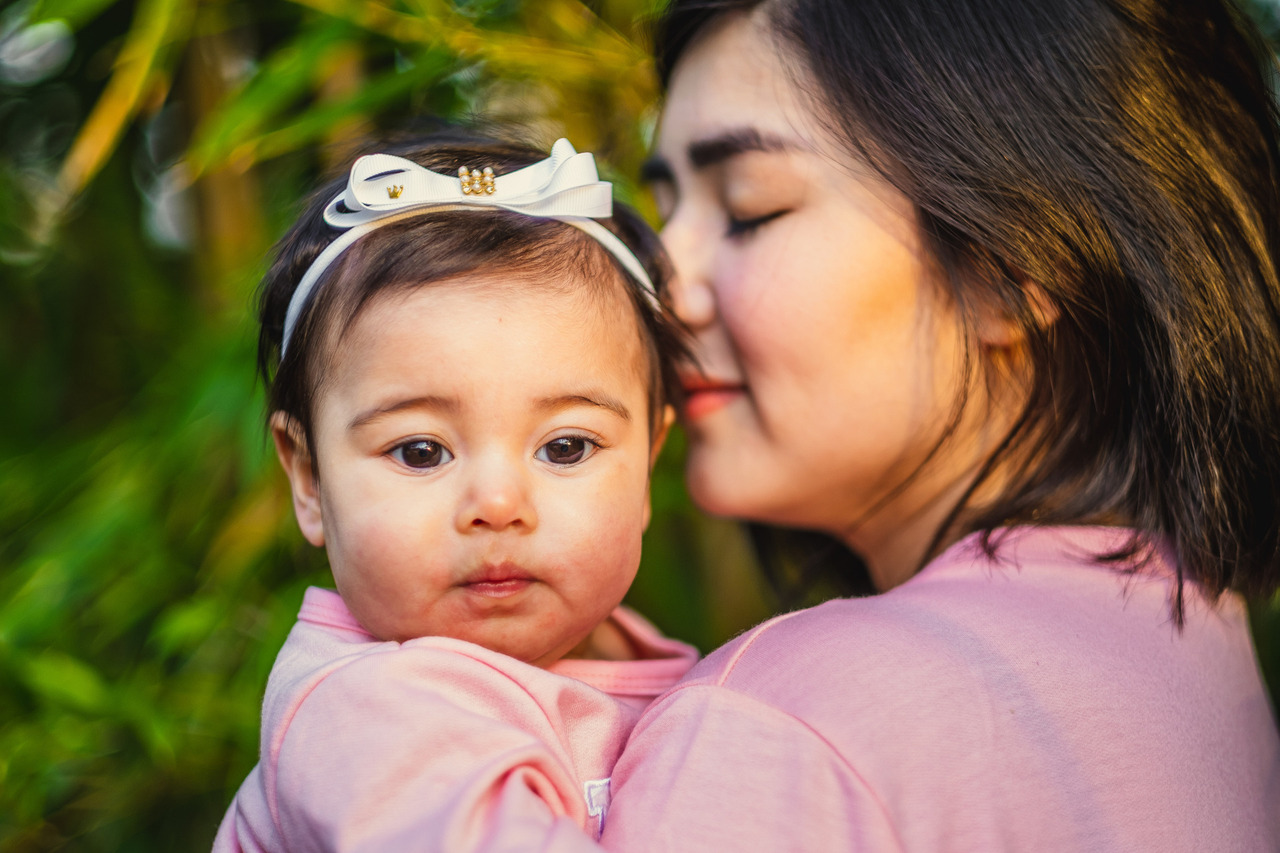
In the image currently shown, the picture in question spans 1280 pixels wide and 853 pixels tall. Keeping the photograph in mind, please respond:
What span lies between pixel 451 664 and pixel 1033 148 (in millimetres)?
787

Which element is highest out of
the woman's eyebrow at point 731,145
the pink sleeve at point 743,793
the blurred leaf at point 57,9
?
the woman's eyebrow at point 731,145

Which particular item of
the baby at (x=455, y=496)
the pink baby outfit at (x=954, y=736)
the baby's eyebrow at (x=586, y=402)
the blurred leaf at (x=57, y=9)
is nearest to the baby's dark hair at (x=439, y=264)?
the baby at (x=455, y=496)

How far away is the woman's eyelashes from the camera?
38.5 inches

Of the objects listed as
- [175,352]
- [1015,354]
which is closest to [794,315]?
[1015,354]

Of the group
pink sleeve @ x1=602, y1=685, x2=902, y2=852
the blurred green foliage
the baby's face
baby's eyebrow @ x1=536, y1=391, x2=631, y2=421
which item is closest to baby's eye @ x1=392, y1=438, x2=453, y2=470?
the baby's face

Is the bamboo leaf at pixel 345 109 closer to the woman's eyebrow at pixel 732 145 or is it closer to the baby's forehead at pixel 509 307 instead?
the woman's eyebrow at pixel 732 145

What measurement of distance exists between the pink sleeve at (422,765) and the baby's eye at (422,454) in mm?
187

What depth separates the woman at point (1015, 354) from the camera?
2.86 ft

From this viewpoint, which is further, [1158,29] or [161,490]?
[161,490]

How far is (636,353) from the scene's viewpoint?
3.58 ft

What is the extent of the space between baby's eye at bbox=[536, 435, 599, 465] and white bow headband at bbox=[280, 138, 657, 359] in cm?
24

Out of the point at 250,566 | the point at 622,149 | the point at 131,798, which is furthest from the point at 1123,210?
the point at 131,798

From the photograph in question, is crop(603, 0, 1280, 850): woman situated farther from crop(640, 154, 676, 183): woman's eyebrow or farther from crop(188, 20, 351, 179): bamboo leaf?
crop(188, 20, 351, 179): bamboo leaf

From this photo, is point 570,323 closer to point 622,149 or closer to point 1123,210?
point 1123,210
